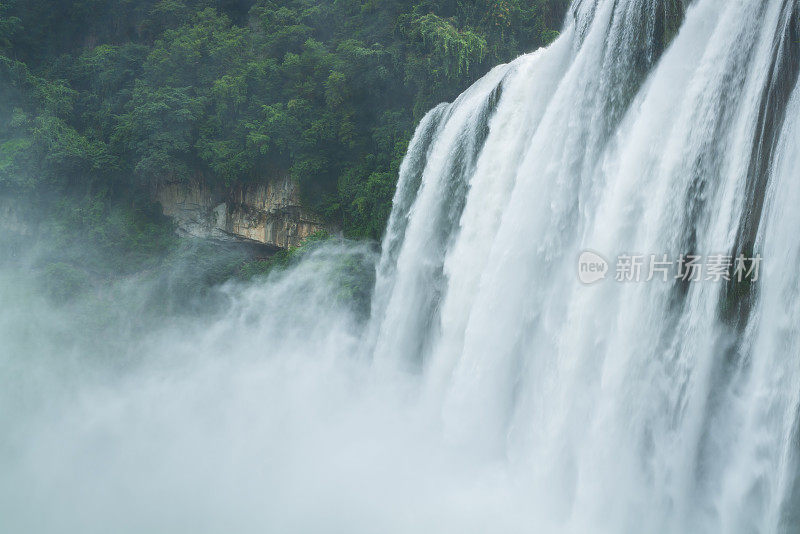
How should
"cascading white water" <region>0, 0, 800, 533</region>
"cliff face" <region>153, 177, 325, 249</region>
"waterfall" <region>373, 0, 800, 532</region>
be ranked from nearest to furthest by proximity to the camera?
"waterfall" <region>373, 0, 800, 532</region>
"cascading white water" <region>0, 0, 800, 533</region>
"cliff face" <region>153, 177, 325, 249</region>

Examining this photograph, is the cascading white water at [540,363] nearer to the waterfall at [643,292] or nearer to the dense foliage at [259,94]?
the waterfall at [643,292]

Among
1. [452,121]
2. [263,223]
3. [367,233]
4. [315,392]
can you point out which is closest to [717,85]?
[452,121]

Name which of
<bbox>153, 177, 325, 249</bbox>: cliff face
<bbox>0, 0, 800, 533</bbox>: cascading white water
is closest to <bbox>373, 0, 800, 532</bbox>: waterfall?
<bbox>0, 0, 800, 533</bbox>: cascading white water

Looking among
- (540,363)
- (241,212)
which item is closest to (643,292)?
(540,363)

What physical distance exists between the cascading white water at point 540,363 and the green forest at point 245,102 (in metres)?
2.32

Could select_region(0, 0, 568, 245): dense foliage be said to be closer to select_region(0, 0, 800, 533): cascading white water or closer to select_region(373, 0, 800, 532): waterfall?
select_region(0, 0, 800, 533): cascading white water

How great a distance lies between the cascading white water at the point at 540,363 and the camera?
16.8ft

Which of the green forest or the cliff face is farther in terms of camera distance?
the cliff face

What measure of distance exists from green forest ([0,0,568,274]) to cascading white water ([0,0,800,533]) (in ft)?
7.60

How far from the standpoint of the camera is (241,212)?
52.4ft

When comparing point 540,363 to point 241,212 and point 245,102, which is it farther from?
point 245,102

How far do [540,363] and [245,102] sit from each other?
11119 millimetres

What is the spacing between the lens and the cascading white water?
5.12 meters

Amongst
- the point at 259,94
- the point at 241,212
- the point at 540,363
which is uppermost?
the point at 259,94
